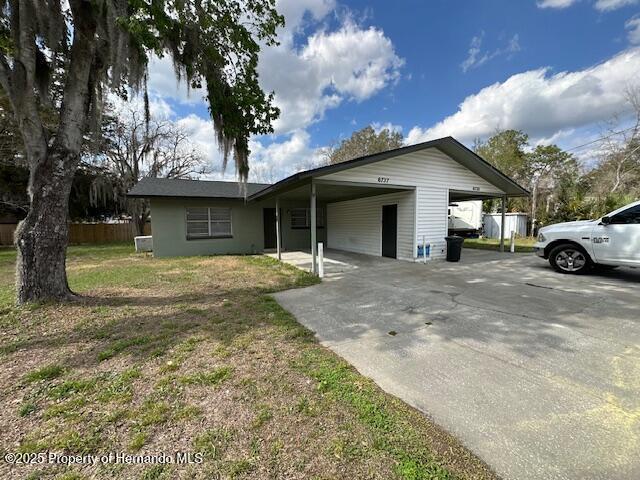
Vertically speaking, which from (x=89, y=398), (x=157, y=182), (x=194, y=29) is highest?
(x=194, y=29)

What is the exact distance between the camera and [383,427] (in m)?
1.87

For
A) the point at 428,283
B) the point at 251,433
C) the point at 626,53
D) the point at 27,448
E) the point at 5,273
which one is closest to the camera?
the point at 27,448

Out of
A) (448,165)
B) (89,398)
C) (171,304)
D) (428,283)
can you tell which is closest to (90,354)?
(89,398)

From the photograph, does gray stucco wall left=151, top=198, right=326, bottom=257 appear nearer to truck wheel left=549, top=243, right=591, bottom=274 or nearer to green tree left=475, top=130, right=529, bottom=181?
truck wheel left=549, top=243, right=591, bottom=274

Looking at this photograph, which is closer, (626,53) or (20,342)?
(20,342)

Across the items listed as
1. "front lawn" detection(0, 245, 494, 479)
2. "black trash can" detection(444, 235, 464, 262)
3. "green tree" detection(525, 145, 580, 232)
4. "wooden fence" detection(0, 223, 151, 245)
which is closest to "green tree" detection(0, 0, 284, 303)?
"front lawn" detection(0, 245, 494, 479)

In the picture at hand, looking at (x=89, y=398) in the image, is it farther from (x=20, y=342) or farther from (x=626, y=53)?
(x=626, y=53)

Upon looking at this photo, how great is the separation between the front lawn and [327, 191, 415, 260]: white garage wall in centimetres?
640

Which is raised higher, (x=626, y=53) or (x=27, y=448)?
(x=626, y=53)

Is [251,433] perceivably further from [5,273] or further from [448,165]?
[5,273]

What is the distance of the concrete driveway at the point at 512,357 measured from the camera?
172 centimetres

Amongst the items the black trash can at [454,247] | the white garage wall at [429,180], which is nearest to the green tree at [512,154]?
the white garage wall at [429,180]

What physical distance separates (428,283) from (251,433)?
519cm

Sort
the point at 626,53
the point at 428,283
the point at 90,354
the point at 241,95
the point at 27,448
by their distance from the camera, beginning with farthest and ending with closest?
1. the point at 626,53
2. the point at 428,283
3. the point at 241,95
4. the point at 90,354
5. the point at 27,448
